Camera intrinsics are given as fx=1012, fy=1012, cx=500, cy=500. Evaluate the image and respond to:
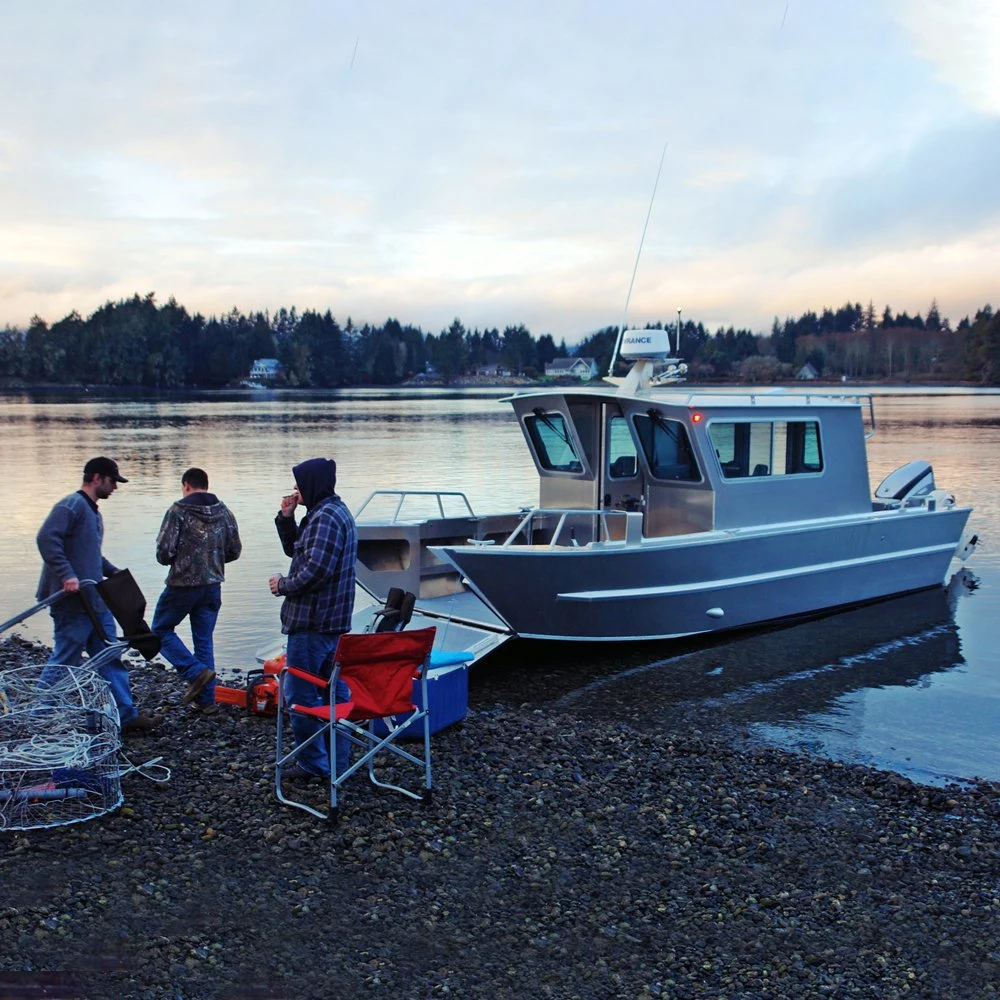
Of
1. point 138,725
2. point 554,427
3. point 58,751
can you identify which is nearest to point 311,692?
point 58,751

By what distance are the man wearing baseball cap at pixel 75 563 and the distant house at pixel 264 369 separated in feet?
570

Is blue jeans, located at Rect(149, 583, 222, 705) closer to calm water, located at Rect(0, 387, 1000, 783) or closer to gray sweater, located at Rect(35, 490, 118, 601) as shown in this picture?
gray sweater, located at Rect(35, 490, 118, 601)

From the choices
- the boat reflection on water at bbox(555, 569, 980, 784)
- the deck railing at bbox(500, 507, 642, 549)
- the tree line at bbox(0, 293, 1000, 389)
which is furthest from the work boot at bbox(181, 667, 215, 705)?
the tree line at bbox(0, 293, 1000, 389)

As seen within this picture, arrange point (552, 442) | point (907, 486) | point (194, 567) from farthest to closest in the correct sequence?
point (907, 486) → point (552, 442) → point (194, 567)

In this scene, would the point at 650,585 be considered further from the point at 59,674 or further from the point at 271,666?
the point at 59,674

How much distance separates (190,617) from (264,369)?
6937 inches

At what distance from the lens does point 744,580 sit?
11930mm

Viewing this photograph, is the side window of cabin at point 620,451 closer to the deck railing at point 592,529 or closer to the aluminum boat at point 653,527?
the aluminum boat at point 653,527

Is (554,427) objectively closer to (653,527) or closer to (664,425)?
(664,425)

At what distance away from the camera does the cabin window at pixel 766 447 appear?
11852 millimetres

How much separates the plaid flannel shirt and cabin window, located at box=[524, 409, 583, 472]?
254 inches

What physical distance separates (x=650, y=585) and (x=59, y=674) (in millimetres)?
6514

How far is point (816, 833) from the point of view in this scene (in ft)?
19.9

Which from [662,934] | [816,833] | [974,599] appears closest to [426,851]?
[662,934]
